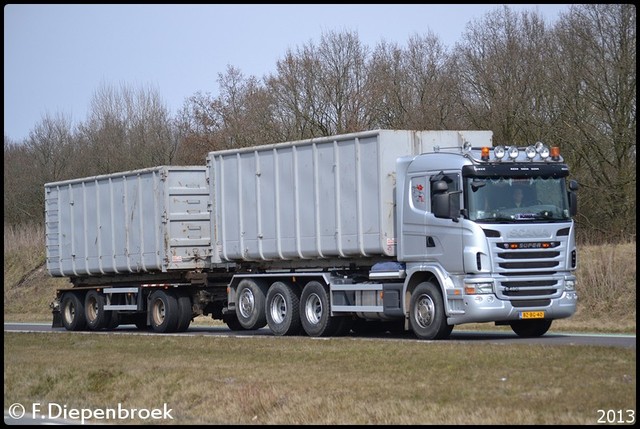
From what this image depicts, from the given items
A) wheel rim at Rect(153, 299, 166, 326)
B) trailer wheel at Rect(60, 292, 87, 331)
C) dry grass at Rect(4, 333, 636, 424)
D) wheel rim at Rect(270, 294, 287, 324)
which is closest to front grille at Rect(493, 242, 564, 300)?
dry grass at Rect(4, 333, 636, 424)

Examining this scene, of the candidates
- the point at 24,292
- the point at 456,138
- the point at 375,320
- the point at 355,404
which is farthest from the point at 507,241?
the point at 24,292

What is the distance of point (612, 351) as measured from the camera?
16.7 meters

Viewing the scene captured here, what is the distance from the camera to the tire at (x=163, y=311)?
28141 mm

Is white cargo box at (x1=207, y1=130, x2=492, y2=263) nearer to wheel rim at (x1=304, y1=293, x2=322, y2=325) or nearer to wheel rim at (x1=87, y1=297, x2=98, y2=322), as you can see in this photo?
wheel rim at (x1=304, y1=293, x2=322, y2=325)

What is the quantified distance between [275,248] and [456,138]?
A: 4.54 m

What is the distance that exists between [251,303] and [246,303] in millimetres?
209

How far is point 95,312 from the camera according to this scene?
102ft

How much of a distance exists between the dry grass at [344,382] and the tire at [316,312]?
7.85 feet

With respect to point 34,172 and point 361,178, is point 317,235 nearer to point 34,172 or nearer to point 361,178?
point 361,178

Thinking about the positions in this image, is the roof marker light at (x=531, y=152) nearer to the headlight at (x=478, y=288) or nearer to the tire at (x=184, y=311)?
the headlight at (x=478, y=288)

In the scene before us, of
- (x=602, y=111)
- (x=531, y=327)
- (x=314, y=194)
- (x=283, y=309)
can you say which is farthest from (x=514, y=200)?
(x=602, y=111)

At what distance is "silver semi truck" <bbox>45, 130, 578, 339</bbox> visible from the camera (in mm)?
21016

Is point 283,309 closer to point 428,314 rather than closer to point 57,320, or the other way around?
point 428,314

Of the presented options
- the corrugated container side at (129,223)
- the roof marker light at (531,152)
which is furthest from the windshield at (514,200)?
the corrugated container side at (129,223)
